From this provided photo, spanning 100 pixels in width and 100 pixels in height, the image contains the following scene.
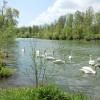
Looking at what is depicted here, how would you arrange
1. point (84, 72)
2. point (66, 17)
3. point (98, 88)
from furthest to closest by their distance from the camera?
point (66, 17), point (84, 72), point (98, 88)

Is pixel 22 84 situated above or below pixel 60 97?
below

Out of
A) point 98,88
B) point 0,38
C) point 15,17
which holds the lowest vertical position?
point 98,88

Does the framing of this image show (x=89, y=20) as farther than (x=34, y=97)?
Yes

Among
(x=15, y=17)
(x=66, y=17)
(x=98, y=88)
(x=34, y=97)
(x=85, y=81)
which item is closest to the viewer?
(x=34, y=97)

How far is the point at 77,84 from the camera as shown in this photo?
16391 mm

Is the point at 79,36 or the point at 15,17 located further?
the point at 79,36

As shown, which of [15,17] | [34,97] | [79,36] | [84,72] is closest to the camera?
[34,97]

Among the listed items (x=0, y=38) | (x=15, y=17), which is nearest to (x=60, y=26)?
(x=15, y=17)

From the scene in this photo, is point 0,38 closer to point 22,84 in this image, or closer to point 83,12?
point 22,84

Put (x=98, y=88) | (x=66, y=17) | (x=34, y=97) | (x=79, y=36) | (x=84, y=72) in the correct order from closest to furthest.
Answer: (x=34, y=97) < (x=98, y=88) < (x=84, y=72) < (x=79, y=36) < (x=66, y=17)

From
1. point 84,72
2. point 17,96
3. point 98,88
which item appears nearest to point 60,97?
point 17,96

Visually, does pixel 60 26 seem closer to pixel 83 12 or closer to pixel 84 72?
pixel 83 12

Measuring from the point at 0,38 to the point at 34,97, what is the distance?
1452 cm

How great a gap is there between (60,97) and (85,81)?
395 inches
